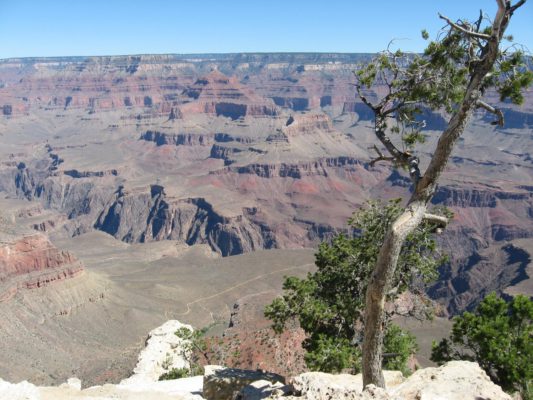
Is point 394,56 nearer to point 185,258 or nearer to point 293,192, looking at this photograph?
point 185,258

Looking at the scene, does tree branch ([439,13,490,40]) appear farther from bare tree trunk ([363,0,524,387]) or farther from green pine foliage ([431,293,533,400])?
green pine foliage ([431,293,533,400])

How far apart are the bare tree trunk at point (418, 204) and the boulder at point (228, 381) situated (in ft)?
26.6

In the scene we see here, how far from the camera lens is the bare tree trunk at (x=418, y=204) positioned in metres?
13.1

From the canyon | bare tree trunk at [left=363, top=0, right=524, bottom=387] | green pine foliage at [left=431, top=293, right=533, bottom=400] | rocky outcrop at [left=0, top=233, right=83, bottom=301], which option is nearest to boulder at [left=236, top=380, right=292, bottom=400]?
bare tree trunk at [left=363, top=0, right=524, bottom=387]

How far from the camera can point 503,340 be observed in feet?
71.6

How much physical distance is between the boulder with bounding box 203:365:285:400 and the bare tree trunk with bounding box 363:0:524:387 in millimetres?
8115

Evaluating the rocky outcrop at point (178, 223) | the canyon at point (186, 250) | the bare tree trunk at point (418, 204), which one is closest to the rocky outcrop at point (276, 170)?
the canyon at point (186, 250)

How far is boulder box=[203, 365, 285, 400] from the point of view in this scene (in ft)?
72.6

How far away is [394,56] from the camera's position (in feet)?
48.0

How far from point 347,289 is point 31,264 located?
2497 inches

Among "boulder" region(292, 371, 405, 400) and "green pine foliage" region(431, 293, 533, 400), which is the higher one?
"boulder" region(292, 371, 405, 400)

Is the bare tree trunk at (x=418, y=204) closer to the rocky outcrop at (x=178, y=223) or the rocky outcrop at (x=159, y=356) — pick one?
the rocky outcrop at (x=159, y=356)

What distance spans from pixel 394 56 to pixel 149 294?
7358 cm

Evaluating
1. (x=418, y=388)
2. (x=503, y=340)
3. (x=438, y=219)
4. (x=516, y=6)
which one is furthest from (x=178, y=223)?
(x=516, y=6)
